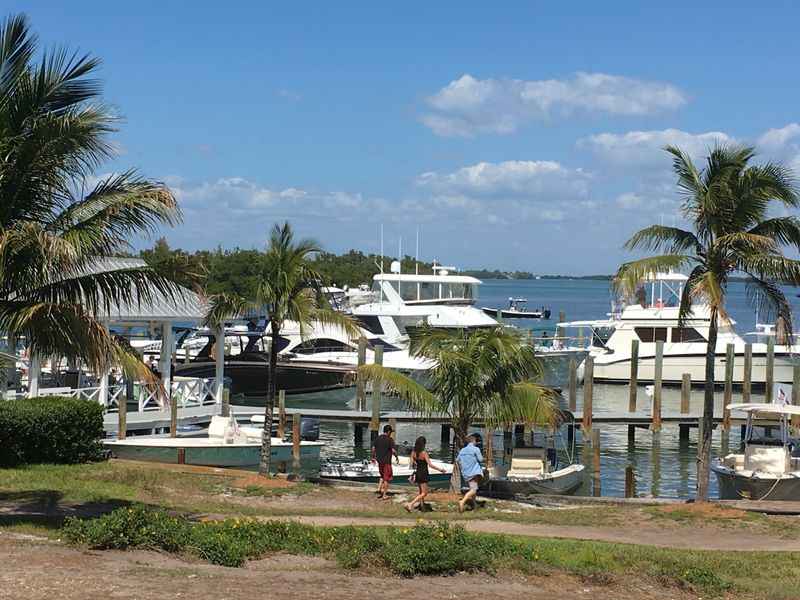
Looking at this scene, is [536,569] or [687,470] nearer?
[536,569]

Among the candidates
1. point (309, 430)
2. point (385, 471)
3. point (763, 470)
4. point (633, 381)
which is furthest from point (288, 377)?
point (385, 471)

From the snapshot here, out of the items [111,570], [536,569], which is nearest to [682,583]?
[536,569]

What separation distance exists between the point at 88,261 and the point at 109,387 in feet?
57.2

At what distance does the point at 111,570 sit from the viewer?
11.1 meters

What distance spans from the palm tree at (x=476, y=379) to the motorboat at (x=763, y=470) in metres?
5.60

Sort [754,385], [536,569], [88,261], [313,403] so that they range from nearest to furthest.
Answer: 1. [536,569]
2. [88,261]
3. [313,403]
4. [754,385]

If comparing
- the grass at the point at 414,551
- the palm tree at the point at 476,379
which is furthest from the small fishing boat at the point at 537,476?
the grass at the point at 414,551

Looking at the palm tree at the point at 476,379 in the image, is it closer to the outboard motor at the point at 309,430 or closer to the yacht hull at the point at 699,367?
the outboard motor at the point at 309,430

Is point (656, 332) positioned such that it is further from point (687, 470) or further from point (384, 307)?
point (687, 470)

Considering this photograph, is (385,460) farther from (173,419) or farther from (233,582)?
(233,582)

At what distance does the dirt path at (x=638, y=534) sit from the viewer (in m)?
16.6

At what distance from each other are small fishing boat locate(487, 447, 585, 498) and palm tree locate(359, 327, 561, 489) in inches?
169

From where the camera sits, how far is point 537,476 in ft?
88.8

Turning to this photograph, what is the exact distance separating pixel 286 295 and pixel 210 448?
306 inches
